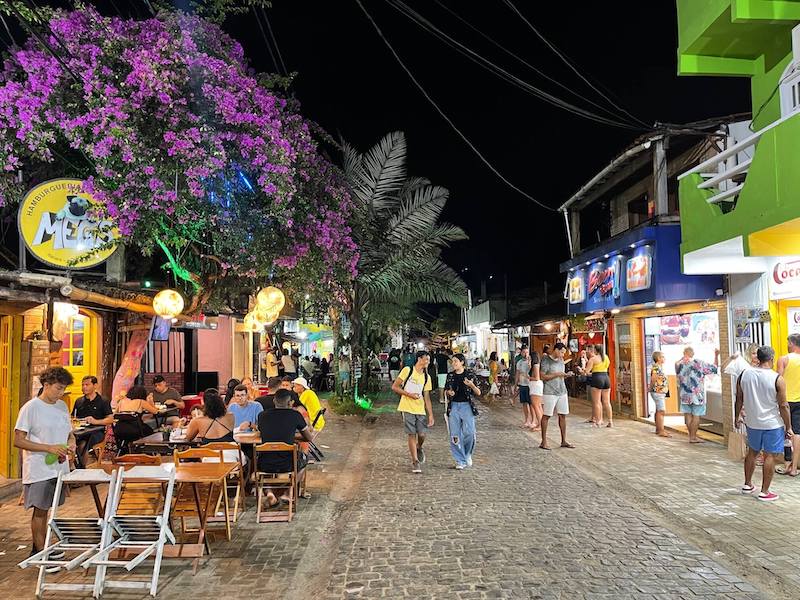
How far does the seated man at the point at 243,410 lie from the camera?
26.6 feet

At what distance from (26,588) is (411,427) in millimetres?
5486

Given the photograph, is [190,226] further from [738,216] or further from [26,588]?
[738,216]

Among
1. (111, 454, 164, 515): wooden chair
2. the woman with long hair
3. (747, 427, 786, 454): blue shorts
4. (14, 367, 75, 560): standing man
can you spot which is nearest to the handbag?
(747, 427, 786, 454): blue shorts

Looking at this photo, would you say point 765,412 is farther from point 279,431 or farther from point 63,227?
point 63,227

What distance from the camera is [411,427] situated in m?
9.12

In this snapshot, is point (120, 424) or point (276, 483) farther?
point (120, 424)

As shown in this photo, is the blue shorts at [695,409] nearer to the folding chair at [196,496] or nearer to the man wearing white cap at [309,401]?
the man wearing white cap at [309,401]

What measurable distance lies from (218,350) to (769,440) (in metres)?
15.0

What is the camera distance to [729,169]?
8789 millimetres

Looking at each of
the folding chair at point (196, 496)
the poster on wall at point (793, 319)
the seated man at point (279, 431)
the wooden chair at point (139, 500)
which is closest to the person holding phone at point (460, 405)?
the seated man at point (279, 431)

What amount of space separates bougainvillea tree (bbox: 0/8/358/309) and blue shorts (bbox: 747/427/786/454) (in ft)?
23.6

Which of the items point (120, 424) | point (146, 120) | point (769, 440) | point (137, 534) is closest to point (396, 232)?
point (146, 120)

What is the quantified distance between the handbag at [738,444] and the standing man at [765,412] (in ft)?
6.77

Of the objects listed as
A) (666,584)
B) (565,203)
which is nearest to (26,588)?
(666,584)
